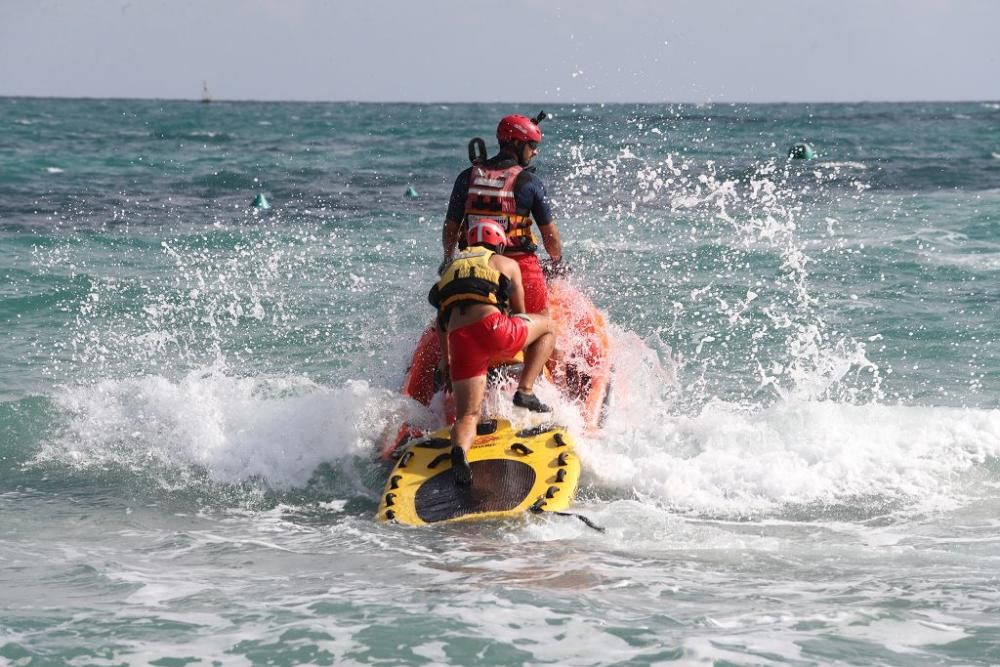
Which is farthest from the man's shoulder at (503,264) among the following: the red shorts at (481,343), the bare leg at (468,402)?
the bare leg at (468,402)

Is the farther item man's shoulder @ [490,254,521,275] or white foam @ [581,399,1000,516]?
white foam @ [581,399,1000,516]

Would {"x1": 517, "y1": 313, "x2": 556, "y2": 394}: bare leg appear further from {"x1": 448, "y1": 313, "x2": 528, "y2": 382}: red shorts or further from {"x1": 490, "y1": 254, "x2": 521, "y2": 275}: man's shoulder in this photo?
{"x1": 490, "y1": 254, "x2": 521, "y2": 275}: man's shoulder

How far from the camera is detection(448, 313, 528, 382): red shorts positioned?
23.0 ft

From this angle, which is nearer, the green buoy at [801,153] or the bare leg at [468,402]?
the bare leg at [468,402]

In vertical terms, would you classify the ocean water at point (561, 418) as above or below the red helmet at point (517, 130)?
below

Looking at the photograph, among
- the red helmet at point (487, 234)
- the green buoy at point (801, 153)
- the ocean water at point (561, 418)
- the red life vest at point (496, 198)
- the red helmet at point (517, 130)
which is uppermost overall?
the green buoy at point (801, 153)

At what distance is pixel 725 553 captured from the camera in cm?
620

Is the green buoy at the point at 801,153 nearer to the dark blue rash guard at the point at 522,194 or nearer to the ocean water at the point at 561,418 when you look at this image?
the ocean water at the point at 561,418

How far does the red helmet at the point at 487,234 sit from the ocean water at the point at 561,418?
99 centimetres

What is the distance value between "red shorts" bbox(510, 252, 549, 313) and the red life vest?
171 mm

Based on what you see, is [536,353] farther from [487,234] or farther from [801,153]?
[801,153]

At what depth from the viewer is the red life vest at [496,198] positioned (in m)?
7.87

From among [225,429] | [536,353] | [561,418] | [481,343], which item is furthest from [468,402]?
[225,429]

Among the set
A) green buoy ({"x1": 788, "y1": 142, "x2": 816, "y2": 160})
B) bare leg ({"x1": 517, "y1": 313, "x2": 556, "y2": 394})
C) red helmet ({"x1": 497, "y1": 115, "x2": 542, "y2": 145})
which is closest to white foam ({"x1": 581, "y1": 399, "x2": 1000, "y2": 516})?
bare leg ({"x1": 517, "y1": 313, "x2": 556, "y2": 394})
